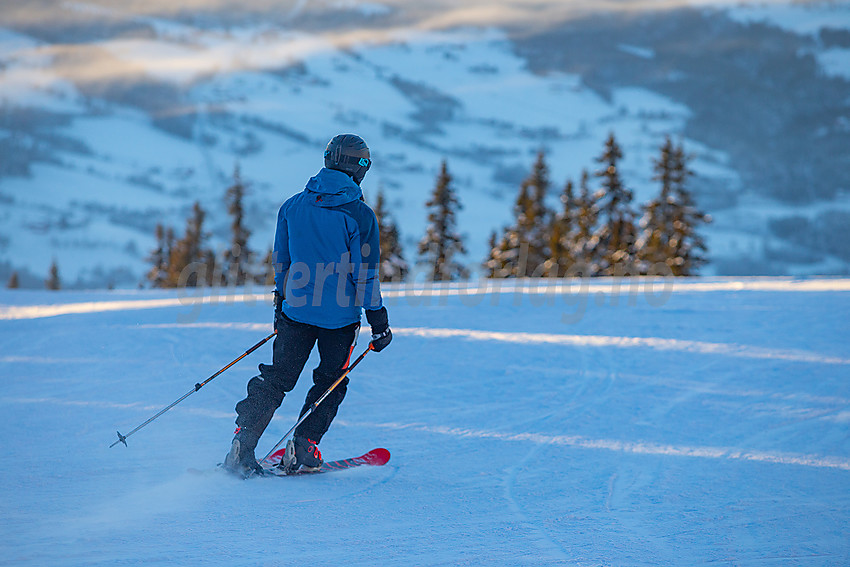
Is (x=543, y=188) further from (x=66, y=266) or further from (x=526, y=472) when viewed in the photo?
(x=66, y=266)

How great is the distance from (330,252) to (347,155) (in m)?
0.58

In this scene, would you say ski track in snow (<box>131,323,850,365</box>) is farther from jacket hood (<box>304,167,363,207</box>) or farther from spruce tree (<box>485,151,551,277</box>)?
spruce tree (<box>485,151,551,277</box>)

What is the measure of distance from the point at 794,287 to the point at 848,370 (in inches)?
207

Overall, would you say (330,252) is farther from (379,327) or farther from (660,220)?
(660,220)

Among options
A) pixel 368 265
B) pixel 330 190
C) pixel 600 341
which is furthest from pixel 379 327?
pixel 600 341

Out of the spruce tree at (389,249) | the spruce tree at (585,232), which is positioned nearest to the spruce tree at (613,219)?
the spruce tree at (585,232)

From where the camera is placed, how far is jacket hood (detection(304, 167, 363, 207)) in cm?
402

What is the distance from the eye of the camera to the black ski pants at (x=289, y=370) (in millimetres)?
4125

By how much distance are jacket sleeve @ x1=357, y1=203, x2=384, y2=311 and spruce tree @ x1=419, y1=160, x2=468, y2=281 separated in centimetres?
3473

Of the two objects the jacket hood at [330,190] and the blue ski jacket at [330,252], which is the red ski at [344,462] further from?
the jacket hood at [330,190]

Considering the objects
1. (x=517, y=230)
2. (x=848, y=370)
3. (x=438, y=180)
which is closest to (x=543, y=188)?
(x=517, y=230)

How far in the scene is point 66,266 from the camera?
194125mm

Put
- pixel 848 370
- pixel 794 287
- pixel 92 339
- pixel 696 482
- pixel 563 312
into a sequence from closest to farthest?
pixel 696 482 → pixel 848 370 → pixel 92 339 → pixel 563 312 → pixel 794 287

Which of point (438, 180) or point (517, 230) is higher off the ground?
point (438, 180)
